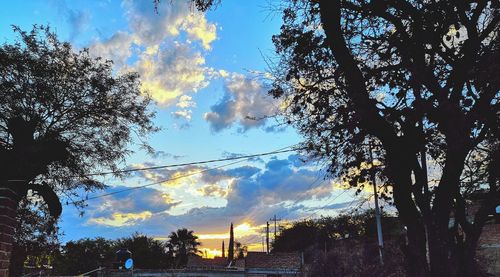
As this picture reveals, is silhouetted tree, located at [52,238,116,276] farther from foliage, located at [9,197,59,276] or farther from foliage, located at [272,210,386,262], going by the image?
foliage, located at [9,197,59,276]

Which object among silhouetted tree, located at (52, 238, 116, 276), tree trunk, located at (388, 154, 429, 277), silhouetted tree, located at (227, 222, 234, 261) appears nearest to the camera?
tree trunk, located at (388, 154, 429, 277)

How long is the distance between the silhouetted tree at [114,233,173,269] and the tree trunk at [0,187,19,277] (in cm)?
6542

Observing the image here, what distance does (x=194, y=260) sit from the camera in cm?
7400

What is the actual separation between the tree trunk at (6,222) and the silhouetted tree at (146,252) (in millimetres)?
65418

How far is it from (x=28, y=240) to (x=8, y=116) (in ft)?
16.3

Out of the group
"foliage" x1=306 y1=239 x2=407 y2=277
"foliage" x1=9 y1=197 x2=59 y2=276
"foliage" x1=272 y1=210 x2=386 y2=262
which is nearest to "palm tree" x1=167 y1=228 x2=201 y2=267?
"foliage" x1=272 y1=210 x2=386 y2=262

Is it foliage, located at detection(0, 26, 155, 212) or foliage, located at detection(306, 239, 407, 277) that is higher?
foliage, located at detection(0, 26, 155, 212)

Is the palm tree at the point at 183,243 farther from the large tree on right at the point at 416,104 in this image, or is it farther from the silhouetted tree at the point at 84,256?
the large tree on right at the point at 416,104

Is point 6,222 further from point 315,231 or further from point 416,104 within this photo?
point 315,231

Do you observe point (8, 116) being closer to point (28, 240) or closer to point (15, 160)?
point (28, 240)

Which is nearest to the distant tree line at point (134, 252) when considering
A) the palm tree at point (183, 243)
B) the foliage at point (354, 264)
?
the palm tree at point (183, 243)

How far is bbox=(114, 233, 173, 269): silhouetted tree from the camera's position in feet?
230

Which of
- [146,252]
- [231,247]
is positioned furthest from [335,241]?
[146,252]

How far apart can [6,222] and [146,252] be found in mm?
70440
